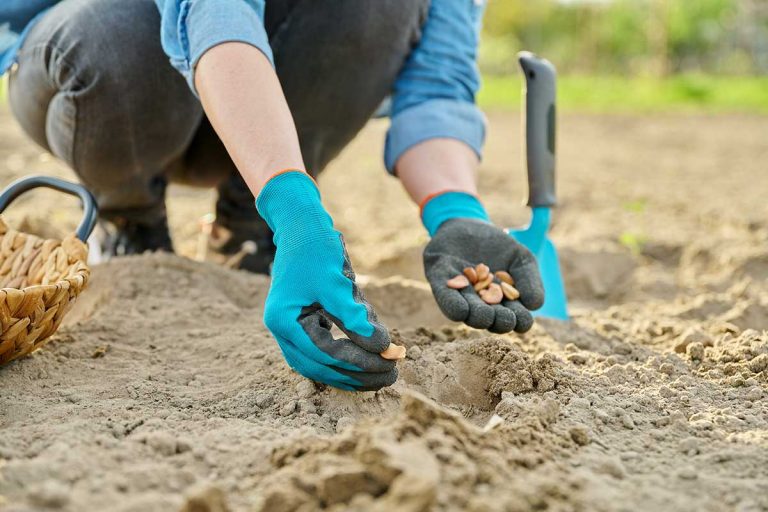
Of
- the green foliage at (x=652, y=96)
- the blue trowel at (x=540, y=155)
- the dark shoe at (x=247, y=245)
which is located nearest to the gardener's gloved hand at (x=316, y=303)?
the blue trowel at (x=540, y=155)

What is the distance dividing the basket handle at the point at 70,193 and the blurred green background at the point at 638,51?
251 inches

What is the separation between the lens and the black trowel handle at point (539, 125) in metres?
2.05

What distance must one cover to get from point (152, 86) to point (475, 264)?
81 cm

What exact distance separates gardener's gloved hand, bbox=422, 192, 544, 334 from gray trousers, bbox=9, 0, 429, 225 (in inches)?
16.9

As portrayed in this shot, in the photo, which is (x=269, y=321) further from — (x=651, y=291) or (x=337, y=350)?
(x=651, y=291)

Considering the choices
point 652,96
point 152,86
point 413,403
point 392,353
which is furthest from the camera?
point 652,96

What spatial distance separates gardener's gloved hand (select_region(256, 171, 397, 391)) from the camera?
1234 millimetres

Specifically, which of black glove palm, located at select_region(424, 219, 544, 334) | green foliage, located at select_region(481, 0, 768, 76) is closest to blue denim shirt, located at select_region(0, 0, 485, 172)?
black glove palm, located at select_region(424, 219, 544, 334)

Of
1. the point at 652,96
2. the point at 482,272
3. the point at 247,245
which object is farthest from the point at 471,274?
the point at 652,96

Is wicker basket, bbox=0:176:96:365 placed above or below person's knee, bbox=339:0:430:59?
below

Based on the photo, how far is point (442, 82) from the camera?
6.59ft

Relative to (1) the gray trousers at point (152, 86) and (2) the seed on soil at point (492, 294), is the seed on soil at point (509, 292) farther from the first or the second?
(1) the gray trousers at point (152, 86)

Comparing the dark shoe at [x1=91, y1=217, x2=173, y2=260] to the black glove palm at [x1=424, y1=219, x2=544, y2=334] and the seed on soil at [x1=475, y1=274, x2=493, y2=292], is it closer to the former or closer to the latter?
the black glove palm at [x1=424, y1=219, x2=544, y2=334]

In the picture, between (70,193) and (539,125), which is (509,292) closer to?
(539,125)
